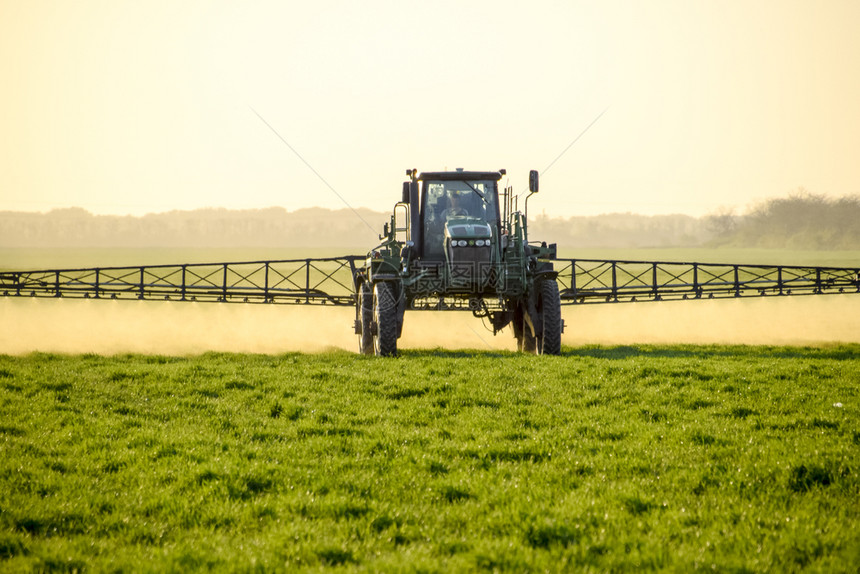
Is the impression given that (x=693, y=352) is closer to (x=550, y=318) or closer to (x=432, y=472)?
(x=550, y=318)

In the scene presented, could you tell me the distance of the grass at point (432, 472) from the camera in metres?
5.64

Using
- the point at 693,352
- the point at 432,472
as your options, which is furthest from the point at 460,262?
the point at 432,472

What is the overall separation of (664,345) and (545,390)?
497 inches

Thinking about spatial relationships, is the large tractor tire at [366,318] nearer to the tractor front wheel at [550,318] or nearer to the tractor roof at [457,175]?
the tractor roof at [457,175]

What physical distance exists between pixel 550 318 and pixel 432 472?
10.4 metres

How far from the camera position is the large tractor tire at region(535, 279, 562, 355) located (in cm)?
1766

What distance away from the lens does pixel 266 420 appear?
10.1 metres

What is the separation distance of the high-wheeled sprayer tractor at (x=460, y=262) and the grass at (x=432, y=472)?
4.51 m

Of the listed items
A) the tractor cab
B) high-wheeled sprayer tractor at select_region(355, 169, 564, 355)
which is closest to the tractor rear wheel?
high-wheeled sprayer tractor at select_region(355, 169, 564, 355)

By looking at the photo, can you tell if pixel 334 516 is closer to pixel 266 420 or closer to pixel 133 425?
pixel 266 420

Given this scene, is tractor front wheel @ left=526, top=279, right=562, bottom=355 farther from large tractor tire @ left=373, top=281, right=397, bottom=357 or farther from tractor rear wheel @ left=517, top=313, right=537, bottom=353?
large tractor tire @ left=373, top=281, right=397, bottom=357

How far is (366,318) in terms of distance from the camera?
63.7ft

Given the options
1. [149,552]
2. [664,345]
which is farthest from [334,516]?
[664,345]

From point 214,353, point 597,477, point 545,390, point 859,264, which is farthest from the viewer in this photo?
point 859,264
